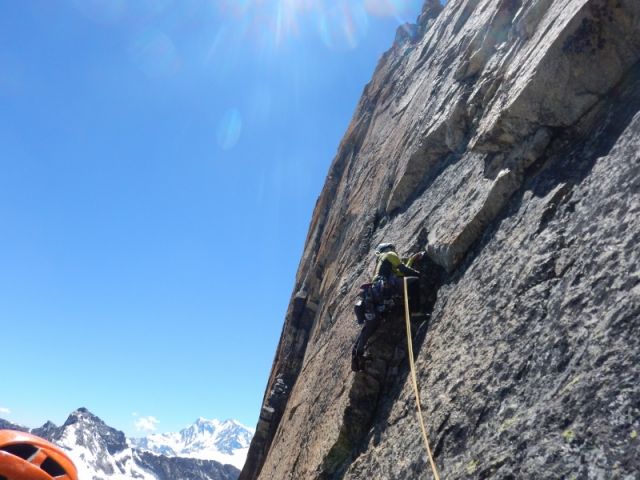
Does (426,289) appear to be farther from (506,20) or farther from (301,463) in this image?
(506,20)

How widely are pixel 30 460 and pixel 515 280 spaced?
5591 millimetres

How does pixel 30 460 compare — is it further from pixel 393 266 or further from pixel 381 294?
pixel 393 266

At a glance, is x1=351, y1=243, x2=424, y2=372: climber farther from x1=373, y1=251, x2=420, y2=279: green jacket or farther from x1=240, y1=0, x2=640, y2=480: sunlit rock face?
x1=240, y1=0, x2=640, y2=480: sunlit rock face

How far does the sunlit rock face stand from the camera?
4266mm

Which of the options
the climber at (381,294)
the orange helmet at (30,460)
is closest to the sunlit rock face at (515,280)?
the climber at (381,294)

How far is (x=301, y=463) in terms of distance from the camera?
30.9 feet

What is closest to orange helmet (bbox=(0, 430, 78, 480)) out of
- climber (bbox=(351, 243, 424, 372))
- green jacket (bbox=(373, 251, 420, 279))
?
climber (bbox=(351, 243, 424, 372))

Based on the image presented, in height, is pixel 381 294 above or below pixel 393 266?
below

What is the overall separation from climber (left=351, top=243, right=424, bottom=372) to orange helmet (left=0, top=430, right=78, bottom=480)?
4498mm

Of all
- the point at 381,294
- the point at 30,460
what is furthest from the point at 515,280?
the point at 30,460

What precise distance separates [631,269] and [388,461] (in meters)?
3.89

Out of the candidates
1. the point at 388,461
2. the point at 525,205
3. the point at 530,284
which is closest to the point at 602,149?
the point at 525,205

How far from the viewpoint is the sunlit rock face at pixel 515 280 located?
14.0 feet

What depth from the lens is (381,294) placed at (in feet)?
26.9
